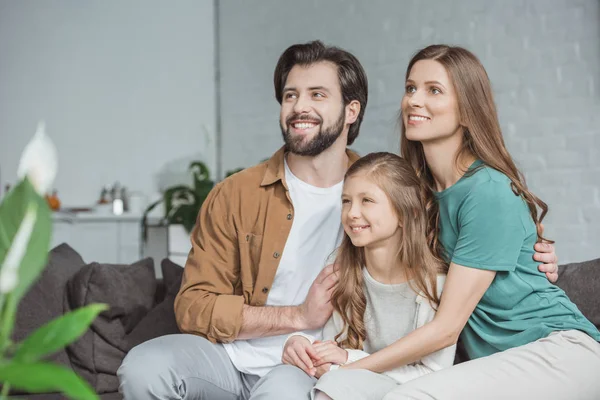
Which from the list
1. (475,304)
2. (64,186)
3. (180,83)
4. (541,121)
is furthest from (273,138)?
(475,304)

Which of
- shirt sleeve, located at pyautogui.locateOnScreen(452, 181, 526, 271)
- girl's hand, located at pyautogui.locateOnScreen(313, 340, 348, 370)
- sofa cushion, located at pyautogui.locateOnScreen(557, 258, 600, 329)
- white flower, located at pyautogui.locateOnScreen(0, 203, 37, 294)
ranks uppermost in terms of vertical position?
white flower, located at pyautogui.locateOnScreen(0, 203, 37, 294)

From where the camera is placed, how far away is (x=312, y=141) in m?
2.40

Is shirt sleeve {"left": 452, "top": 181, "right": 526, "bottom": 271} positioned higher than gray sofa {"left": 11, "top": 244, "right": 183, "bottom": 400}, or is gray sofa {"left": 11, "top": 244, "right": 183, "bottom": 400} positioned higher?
shirt sleeve {"left": 452, "top": 181, "right": 526, "bottom": 271}

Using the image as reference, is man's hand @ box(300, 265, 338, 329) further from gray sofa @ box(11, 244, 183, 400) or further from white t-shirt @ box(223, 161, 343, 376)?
gray sofa @ box(11, 244, 183, 400)

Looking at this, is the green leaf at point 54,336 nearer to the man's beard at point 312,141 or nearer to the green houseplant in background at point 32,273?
the green houseplant in background at point 32,273

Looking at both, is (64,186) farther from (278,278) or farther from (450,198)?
(450,198)

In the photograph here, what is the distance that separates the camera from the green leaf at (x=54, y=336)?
2.14ft

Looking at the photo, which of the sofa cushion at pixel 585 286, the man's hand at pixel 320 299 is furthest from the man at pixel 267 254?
the sofa cushion at pixel 585 286

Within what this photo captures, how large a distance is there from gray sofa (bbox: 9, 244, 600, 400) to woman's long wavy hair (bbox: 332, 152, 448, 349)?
945mm

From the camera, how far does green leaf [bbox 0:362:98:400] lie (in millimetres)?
589

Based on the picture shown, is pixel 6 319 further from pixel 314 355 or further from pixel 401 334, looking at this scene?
pixel 401 334

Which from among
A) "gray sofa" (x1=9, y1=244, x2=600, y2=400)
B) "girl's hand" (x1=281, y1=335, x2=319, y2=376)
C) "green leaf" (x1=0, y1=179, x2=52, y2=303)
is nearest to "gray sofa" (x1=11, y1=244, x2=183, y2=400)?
"gray sofa" (x1=9, y1=244, x2=600, y2=400)

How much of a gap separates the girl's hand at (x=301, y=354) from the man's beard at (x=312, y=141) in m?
0.62

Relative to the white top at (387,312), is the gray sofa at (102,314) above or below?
below
